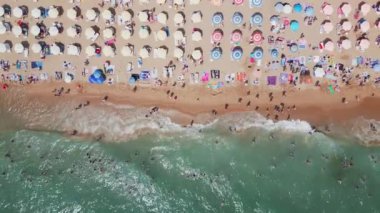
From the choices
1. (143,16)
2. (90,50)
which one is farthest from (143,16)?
(90,50)

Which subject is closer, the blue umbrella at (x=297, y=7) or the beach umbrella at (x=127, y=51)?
the blue umbrella at (x=297, y=7)

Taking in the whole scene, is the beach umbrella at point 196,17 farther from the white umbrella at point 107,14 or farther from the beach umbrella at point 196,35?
the white umbrella at point 107,14

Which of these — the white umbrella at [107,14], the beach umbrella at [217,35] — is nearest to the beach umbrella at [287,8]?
the beach umbrella at [217,35]

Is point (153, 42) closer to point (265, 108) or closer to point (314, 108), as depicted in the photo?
point (265, 108)

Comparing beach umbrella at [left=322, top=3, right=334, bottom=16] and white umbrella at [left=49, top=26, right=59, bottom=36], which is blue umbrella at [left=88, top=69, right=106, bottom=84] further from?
beach umbrella at [left=322, top=3, right=334, bottom=16]

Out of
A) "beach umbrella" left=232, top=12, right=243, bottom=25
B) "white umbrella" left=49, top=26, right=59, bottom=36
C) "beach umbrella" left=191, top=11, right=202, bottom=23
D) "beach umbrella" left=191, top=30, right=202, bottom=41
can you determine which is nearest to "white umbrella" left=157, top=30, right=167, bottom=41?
"beach umbrella" left=191, top=30, right=202, bottom=41

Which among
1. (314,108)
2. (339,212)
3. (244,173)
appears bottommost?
(339,212)

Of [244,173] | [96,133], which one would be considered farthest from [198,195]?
[96,133]
